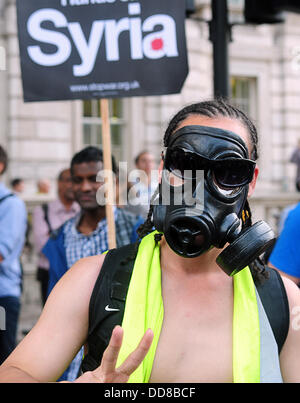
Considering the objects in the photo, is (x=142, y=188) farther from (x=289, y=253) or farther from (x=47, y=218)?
(x=289, y=253)

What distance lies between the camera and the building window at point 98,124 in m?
12.8

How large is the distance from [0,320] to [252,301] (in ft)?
7.65

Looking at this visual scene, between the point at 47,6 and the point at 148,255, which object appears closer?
the point at 148,255

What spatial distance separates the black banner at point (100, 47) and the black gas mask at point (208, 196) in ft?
4.84

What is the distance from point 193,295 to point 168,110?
11553mm

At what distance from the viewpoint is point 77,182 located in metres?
3.76

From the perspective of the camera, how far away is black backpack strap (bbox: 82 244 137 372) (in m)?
1.64

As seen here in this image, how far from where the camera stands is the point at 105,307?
1646mm

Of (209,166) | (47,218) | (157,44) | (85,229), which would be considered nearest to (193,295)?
(209,166)

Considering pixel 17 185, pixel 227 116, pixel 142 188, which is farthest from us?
pixel 17 185

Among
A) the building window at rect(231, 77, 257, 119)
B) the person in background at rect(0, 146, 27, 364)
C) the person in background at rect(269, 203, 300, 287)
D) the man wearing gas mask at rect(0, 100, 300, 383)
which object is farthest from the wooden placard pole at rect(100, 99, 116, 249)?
the building window at rect(231, 77, 257, 119)
